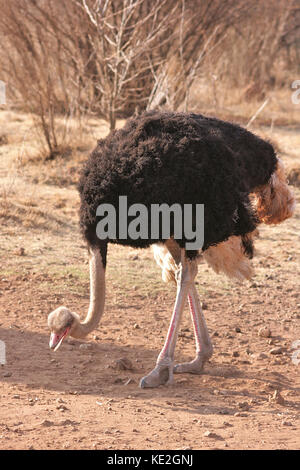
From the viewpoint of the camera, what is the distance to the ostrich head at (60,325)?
4.57 meters

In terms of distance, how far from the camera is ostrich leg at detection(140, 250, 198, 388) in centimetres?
487

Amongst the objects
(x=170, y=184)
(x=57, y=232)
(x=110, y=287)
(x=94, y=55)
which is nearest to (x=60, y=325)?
(x=170, y=184)

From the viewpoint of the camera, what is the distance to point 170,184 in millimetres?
4617

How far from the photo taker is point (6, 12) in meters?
10.8

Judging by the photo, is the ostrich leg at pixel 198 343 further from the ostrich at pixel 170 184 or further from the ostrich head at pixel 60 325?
the ostrich head at pixel 60 325

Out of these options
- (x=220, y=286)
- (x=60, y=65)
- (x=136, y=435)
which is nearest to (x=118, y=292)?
(x=220, y=286)

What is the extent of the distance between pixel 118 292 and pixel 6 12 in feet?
17.9

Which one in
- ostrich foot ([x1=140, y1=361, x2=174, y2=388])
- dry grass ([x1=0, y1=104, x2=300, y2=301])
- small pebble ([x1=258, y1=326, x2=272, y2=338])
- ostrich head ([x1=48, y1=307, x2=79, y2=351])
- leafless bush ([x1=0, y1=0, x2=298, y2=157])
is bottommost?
ostrich foot ([x1=140, y1=361, x2=174, y2=388])

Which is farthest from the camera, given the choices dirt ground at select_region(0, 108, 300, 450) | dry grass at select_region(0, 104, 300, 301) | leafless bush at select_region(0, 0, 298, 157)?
leafless bush at select_region(0, 0, 298, 157)

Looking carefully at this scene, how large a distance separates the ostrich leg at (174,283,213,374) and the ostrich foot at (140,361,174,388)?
0.82 ft

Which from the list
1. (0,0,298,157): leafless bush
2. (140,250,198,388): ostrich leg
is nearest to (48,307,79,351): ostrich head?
(140,250,198,388): ostrich leg

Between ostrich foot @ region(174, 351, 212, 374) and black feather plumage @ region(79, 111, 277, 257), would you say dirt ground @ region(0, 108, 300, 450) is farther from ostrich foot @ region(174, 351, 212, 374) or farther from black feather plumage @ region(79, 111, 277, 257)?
black feather plumage @ region(79, 111, 277, 257)
